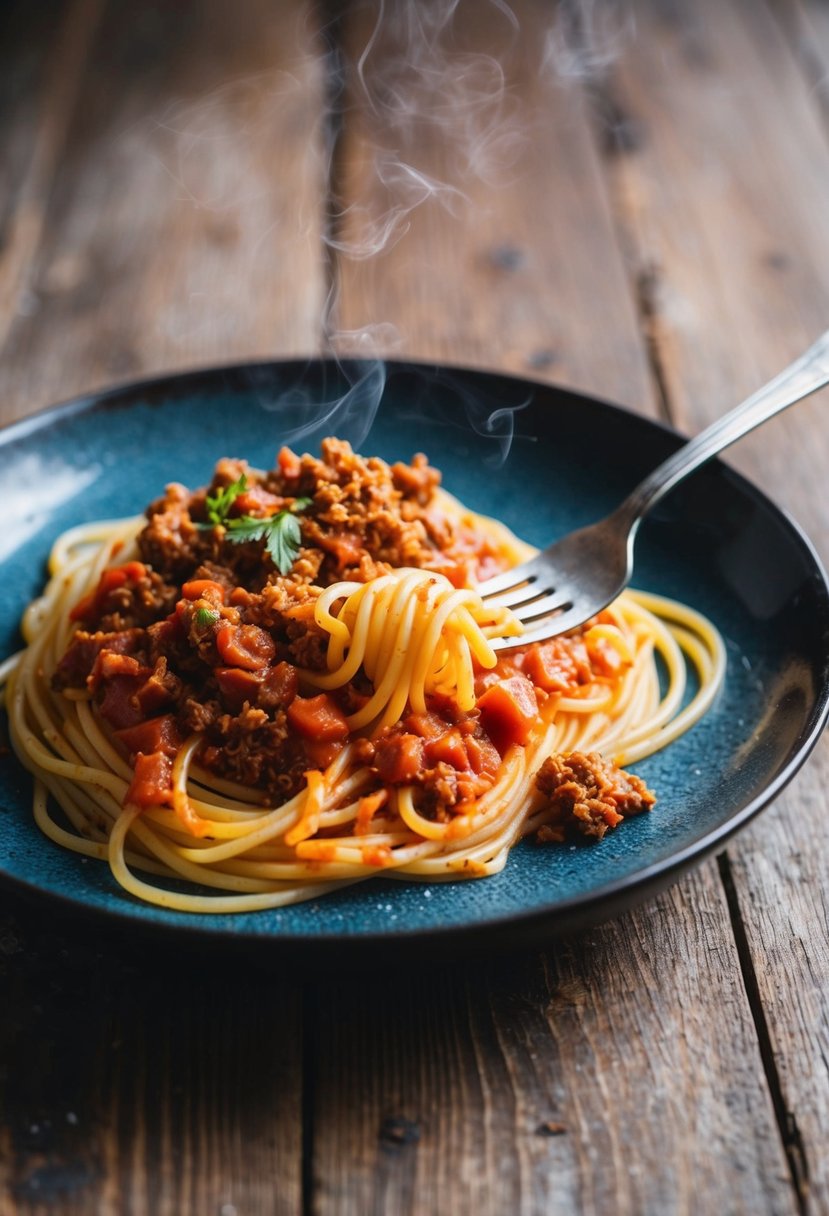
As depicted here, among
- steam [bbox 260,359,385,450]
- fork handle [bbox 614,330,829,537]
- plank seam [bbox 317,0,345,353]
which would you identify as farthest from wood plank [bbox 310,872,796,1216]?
plank seam [bbox 317,0,345,353]

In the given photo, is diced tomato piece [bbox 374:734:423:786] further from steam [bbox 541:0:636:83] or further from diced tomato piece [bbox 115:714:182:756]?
steam [bbox 541:0:636:83]

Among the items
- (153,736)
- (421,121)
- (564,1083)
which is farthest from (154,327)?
(564,1083)

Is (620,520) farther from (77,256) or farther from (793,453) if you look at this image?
(77,256)

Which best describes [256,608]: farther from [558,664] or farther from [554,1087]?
[554,1087]

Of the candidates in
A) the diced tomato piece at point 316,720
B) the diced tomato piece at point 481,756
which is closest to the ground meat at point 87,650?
the diced tomato piece at point 316,720

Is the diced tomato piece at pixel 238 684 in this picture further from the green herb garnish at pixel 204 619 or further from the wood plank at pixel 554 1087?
the wood plank at pixel 554 1087

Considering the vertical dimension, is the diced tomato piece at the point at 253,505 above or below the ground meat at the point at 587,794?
below

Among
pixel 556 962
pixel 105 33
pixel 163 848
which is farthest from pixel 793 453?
pixel 105 33
